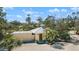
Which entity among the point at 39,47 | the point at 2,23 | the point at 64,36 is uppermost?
the point at 2,23

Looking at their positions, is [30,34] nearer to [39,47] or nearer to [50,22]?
[39,47]

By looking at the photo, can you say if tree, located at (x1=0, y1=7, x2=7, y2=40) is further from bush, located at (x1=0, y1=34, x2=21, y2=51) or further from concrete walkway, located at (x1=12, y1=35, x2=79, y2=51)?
concrete walkway, located at (x1=12, y1=35, x2=79, y2=51)

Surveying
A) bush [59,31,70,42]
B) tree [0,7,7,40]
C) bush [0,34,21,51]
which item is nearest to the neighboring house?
bush [0,34,21,51]

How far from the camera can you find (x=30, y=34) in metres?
3.20

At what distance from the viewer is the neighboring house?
10.5 feet

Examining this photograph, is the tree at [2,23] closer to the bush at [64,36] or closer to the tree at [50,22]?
the tree at [50,22]

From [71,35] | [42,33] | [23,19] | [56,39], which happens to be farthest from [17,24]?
[71,35]

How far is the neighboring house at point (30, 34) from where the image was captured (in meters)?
3.19

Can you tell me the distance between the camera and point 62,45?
3221 mm

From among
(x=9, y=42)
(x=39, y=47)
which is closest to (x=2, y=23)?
(x=9, y=42)

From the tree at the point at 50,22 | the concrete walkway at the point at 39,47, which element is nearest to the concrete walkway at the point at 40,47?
the concrete walkway at the point at 39,47

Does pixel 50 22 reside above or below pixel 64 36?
above

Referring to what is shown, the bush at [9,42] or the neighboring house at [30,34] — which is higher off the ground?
the neighboring house at [30,34]

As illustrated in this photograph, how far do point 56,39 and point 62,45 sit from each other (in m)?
0.13
